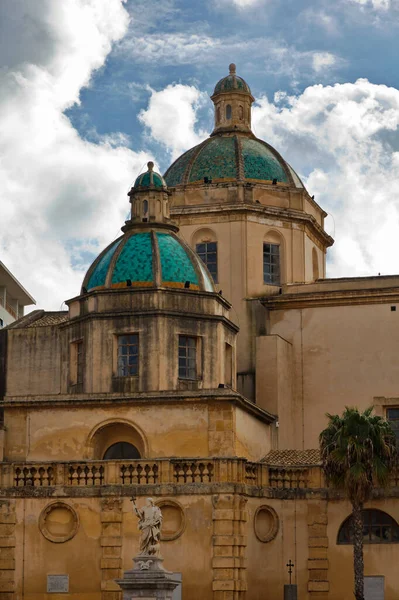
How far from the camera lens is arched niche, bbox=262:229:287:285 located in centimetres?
5897

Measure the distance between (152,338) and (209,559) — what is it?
7884 millimetres

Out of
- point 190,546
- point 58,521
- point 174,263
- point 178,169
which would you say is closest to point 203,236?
point 178,169

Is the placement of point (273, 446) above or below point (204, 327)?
below

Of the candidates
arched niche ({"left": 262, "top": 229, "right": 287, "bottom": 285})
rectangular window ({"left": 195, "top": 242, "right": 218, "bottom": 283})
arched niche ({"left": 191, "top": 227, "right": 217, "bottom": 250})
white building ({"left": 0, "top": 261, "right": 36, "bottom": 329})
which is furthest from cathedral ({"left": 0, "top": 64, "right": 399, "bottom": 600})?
white building ({"left": 0, "top": 261, "right": 36, "bottom": 329})

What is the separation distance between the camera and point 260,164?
60406 millimetres

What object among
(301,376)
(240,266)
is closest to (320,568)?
(301,376)

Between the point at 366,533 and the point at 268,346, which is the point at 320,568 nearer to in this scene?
the point at 366,533

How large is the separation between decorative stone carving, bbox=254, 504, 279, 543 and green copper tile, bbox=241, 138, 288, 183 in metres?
15.9

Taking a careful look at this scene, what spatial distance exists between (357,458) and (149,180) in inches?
537

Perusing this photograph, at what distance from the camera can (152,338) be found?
49875 millimetres

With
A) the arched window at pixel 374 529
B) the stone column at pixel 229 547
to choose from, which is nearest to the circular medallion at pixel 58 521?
the stone column at pixel 229 547

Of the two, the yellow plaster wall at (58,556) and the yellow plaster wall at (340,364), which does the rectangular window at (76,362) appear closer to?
the yellow plaster wall at (58,556)

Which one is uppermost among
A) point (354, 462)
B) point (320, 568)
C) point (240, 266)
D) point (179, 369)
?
point (240, 266)

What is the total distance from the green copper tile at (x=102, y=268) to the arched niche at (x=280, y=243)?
27.8 ft
